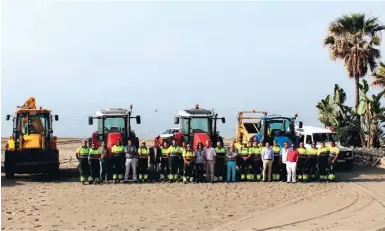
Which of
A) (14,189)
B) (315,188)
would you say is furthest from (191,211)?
(14,189)

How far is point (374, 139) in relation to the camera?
2550cm

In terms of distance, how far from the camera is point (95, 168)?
17.8 metres

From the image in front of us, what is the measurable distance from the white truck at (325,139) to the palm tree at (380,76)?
368 cm

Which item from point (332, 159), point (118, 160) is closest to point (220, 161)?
point (118, 160)

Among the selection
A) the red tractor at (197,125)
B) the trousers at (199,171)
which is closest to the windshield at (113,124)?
the red tractor at (197,125)

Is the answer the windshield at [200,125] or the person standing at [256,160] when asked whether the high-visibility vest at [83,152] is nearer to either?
the windshield at [200,125]

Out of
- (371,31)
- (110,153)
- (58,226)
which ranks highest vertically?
(371,31)

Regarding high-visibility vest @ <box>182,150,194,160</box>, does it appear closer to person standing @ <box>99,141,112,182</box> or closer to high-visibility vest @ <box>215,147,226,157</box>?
high-visibility vest @ <box>215,147,226,157</box>

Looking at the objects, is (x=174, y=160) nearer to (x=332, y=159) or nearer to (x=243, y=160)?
(x=243, y=160)

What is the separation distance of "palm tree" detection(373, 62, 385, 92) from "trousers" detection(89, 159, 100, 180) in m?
14.5

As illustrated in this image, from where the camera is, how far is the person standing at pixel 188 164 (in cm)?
1761

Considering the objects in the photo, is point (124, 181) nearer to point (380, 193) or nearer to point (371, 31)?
point (380, 193)

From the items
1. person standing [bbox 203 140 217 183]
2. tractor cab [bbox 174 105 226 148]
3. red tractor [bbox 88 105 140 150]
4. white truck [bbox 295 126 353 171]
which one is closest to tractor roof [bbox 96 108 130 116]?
red tractor [bbox 88 105 140 150]

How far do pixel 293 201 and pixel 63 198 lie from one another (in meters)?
6.15
